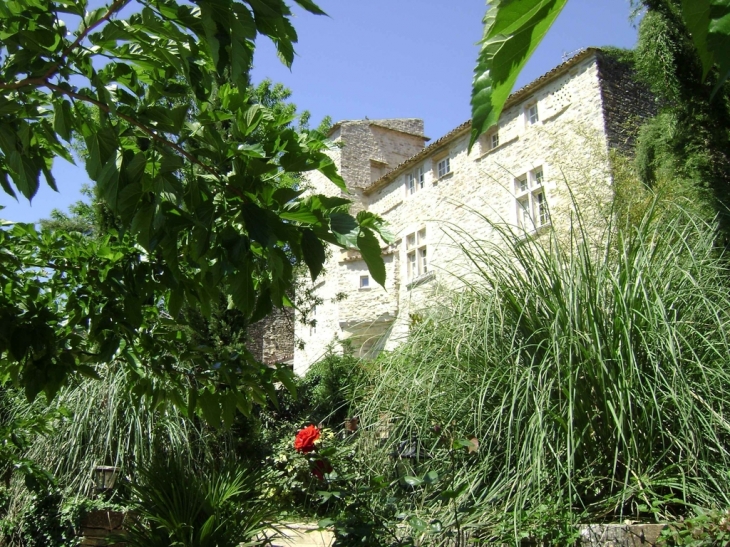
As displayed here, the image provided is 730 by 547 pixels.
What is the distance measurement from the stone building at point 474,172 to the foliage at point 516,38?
517 centimetres

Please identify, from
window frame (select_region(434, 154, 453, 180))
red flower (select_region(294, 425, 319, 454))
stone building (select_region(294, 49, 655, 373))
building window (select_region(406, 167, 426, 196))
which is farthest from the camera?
building window (select_region(406, 167, 426, 196))

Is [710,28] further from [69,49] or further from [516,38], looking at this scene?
[69,49]

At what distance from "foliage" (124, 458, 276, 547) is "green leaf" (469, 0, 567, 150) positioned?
12.2 feet

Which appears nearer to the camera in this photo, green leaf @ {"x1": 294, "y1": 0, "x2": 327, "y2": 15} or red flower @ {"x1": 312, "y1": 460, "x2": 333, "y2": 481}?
Result: green leaf @ {"x1": 294, "y1": 0, "x2": 327, "y2": 15}

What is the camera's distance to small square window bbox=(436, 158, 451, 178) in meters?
17.1

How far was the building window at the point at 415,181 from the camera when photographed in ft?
59.9

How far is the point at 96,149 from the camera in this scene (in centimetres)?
162

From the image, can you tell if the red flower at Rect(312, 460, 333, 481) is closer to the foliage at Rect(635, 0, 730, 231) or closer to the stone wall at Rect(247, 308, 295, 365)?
the foliage at Rect(635, 0, 730, 231)

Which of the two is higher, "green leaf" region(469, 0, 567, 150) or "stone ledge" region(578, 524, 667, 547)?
"green leaf" region(469, 0, 567, 150)

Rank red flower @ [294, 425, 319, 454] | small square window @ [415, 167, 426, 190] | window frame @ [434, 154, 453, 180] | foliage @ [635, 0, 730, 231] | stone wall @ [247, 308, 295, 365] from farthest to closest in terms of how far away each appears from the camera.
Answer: stone wall @ [247, 308, 295, 365] < small square window @ [415, 167, 426, 190] < window frame @ [434, 154, 453, 180] < foliage @ [635, 0, 730, 231] < red flower @ [294, 425, 319, 454]

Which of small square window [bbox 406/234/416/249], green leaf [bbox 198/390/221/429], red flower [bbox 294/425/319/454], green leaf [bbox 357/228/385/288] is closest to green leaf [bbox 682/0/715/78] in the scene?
green leaf [bbox 357/228/385/288]

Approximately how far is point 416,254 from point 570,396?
581 inches

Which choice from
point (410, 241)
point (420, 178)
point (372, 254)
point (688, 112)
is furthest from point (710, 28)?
point (420, 178)

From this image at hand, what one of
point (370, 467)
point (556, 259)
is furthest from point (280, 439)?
point (556, 259)
